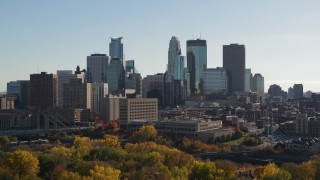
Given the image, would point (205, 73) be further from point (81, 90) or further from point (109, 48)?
point (81, 90)

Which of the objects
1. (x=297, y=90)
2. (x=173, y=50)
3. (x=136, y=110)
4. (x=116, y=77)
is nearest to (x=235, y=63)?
(x=173, y=50)

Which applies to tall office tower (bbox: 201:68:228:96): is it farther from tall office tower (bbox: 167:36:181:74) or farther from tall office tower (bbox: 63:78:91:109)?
tall office tower (bbox: 63:78:91:109)

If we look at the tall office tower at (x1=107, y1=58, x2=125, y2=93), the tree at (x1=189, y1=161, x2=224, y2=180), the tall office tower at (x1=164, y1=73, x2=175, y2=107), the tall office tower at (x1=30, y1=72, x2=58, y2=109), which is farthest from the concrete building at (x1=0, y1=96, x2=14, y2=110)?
the tree at (x1=189, y1=161, x2=224, y2=180)

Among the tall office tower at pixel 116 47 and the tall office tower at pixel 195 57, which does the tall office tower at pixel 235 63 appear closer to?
the tall office tower at pixel 195 57

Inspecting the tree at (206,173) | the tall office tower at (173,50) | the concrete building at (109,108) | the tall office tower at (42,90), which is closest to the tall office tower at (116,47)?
the tall office tower at (173,50)

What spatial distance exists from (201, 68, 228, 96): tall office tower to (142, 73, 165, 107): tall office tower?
29533 mm

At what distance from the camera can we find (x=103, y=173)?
93.0 ft

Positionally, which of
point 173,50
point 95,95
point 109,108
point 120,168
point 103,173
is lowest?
point 120,168

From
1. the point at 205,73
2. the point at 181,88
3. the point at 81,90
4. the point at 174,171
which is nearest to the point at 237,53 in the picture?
the point at 205,73

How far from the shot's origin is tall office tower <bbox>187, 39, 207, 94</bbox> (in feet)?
550

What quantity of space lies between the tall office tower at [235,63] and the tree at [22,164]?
140933mm

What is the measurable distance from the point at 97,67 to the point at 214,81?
142ft

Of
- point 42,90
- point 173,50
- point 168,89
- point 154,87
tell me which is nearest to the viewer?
point 42,90

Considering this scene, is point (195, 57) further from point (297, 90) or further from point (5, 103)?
point (5, 103)
